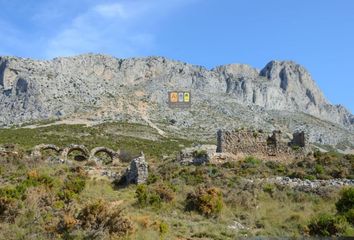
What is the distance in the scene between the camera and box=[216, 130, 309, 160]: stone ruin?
104 ft

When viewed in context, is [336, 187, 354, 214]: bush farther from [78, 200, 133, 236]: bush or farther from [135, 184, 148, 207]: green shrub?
[78, 200, 133, 236]: bush

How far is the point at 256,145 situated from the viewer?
32.1 m

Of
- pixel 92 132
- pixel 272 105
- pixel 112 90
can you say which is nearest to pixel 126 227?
pixel 92 132

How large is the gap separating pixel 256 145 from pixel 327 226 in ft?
58.6

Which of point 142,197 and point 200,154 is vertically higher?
point 200,154

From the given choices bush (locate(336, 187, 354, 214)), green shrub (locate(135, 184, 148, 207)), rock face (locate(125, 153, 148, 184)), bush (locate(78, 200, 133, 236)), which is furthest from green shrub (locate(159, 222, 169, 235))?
rock face (locate(125, 153, 148, 184))

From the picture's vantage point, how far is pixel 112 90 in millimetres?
124375

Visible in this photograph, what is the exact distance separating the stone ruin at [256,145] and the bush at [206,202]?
1295 centimetres

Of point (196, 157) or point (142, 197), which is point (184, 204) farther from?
point (196, 157)

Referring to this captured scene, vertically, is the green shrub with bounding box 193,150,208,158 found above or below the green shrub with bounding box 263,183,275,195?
above

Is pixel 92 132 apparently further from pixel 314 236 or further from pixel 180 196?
pixel 314 236

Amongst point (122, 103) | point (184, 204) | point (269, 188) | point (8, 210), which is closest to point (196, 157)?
point (269, 188)

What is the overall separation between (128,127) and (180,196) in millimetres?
74140

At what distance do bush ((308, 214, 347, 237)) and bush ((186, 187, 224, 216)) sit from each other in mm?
3899
